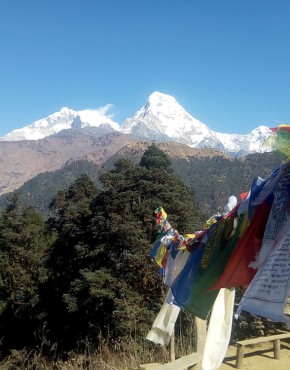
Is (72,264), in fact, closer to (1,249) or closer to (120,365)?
(1,249)

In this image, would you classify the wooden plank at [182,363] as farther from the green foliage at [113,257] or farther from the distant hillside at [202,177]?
the distant hillside at [202,177]

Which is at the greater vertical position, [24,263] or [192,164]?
[192,164]

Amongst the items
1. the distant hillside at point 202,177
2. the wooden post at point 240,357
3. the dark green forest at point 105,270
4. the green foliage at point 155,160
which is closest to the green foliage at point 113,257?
the dark green forest at point 105,270

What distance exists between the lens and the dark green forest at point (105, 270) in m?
14.1

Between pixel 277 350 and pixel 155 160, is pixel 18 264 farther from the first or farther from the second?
pixel 277 350

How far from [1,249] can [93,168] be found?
17114 cm

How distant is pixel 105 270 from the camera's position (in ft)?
47.9

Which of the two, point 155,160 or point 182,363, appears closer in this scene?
point 182,363

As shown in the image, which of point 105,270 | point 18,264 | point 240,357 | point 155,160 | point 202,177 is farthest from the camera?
point 202,177

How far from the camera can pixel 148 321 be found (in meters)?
13.1

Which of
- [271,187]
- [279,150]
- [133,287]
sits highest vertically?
[279,150]

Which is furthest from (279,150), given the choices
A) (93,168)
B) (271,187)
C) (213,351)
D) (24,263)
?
(93,168)

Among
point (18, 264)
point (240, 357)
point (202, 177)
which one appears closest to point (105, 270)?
point (240, 357)

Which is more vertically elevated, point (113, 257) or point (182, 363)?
point (113, 257)
